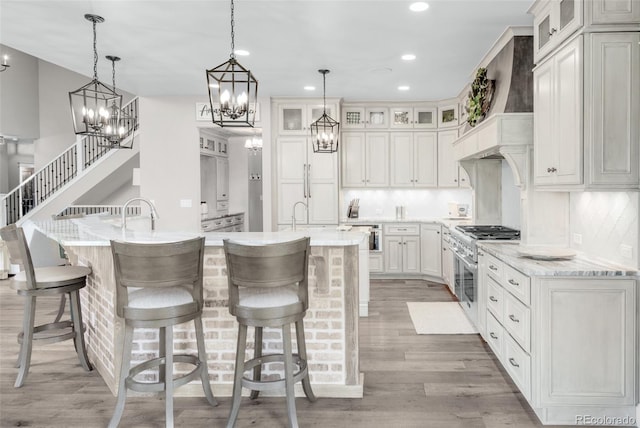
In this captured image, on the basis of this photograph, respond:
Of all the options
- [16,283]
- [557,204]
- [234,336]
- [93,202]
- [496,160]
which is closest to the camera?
[234,336]

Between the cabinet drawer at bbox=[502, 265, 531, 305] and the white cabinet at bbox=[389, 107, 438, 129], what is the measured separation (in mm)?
4499

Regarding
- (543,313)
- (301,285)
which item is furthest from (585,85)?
(301,285)

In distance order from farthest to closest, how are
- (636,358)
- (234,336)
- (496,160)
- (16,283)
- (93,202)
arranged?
1. (93,202)
2. (496,160)
3. (16,283)
4. (234,336)
5. (636,358)

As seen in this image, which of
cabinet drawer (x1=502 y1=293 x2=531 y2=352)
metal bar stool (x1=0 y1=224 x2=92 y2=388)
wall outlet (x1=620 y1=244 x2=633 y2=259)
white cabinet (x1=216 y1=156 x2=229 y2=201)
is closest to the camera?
wall outlet (x1=620 y1=244 x2=633 y2=259)

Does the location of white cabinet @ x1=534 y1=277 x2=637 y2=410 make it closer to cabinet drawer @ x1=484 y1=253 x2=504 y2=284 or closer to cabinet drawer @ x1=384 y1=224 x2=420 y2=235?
cabinet drawer @ x1=484 y1=253 x2=504 y2=284

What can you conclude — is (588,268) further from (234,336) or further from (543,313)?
(234,336)

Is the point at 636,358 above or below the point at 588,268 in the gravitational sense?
below

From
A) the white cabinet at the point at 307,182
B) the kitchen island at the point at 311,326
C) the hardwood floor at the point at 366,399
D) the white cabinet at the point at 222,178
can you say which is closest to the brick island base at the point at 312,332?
the kitchen island at the point at 311,326

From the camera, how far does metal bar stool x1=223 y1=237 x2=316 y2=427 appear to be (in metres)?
2.53

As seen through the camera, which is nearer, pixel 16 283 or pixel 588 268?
pixel 588 268

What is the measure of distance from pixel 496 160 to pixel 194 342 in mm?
4363

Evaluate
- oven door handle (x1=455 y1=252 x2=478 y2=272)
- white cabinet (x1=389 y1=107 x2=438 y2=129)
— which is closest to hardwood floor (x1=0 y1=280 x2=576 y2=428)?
oven door handle (x1=455 y1=252 x2=478 y2=272)

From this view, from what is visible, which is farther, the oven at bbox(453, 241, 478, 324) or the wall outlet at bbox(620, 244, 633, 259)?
the oven at bbox(453, 241, 478, 324)

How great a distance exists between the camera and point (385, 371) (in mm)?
3607
